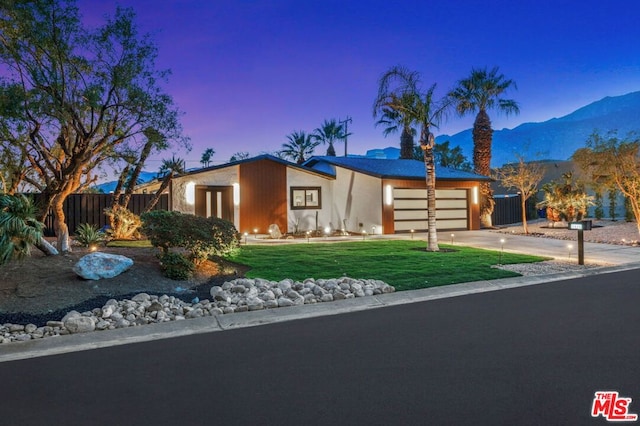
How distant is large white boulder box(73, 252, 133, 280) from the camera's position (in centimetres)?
763

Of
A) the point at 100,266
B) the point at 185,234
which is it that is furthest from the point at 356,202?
the point at 100,266

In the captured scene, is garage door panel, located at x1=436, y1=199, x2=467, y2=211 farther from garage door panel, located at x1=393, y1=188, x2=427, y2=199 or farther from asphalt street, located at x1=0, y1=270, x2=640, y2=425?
asphalt street, located at x1=0, y1=270, x2=640, y2=425

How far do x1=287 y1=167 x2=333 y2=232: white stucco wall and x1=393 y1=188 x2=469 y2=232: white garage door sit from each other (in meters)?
3.18

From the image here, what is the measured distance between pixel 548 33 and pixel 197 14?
19.9 meters

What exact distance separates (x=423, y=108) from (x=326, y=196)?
27.5ft

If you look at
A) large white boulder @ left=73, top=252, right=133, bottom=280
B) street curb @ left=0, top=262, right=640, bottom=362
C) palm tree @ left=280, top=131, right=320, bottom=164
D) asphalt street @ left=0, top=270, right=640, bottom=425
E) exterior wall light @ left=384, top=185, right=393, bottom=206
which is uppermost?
palm tree @ left=280, top=131, right=320, bottom=164

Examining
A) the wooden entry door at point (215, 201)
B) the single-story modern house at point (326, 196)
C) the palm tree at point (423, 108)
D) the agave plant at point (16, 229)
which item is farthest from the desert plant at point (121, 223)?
the palm tree at point (423, 108)

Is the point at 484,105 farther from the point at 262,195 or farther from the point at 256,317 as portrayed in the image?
the point at 256,317

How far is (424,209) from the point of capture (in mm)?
20734

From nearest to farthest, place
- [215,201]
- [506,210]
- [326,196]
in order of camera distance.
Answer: [215,201] < [326,196] < [506,210]

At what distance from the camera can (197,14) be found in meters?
14.5

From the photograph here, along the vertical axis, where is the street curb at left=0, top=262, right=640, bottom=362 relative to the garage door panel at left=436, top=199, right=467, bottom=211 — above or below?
below

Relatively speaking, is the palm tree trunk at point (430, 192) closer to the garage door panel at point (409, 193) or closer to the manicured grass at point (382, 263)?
the manicured grass at point (382, 263)

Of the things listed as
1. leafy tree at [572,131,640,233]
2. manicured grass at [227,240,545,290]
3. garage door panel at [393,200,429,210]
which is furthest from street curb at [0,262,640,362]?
garage door panel at [393,200,429,210]
